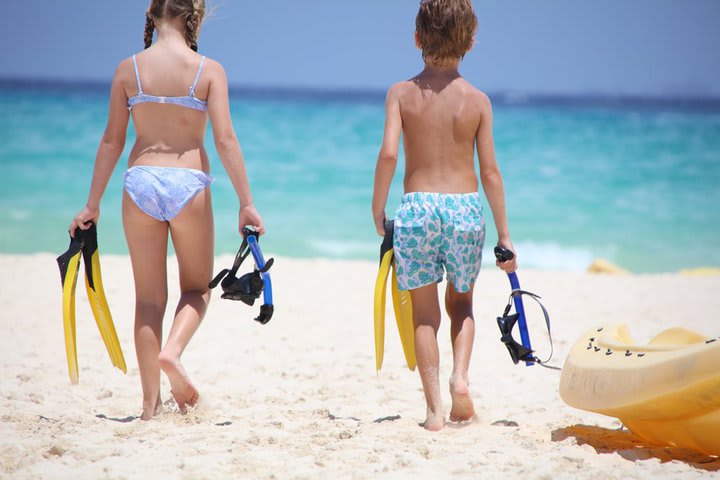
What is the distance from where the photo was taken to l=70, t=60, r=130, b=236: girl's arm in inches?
128

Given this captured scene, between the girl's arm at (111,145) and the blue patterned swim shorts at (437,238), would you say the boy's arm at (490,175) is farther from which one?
the girl's arm at (111,145)

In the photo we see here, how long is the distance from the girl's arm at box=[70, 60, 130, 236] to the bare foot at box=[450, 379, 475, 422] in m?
1.62

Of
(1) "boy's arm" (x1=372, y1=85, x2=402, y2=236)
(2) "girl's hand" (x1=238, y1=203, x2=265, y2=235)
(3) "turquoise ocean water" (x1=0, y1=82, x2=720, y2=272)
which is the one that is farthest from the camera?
(3) "turquoise ocean water" (x1=0, y1=82, x2=720, y2=272)

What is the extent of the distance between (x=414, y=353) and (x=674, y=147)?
15.8 metres

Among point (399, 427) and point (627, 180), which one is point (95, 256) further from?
point (627, 180)

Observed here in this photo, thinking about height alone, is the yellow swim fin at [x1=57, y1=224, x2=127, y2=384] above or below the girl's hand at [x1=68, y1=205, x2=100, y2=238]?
below

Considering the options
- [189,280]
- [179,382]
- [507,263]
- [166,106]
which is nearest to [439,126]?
[507,263]

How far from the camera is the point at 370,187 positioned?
44.1 feet

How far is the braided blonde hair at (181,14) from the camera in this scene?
326 cm

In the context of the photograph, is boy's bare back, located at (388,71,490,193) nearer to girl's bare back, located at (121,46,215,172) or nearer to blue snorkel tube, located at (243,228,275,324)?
blue snorkel tube, located at (243,228,275,324)

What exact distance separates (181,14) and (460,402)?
76.1 inches

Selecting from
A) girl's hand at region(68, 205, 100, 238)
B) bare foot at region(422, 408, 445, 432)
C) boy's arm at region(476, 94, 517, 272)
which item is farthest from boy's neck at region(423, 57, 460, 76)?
girl's hand at region(68, 205, 100, 238)

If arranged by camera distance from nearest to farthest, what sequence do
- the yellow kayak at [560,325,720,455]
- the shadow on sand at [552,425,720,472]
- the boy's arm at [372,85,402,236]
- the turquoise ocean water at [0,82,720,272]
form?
the yellow kayak at [560,325,720,455] → the shadow on sand at [552,425,720,472] → the boy's arm at [372,85,402,236] → the turquoise ocean water at [0,82,720,272]

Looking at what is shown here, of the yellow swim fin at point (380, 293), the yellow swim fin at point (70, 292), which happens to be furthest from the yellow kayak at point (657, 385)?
the yellow swim fin at point (70, 292)
